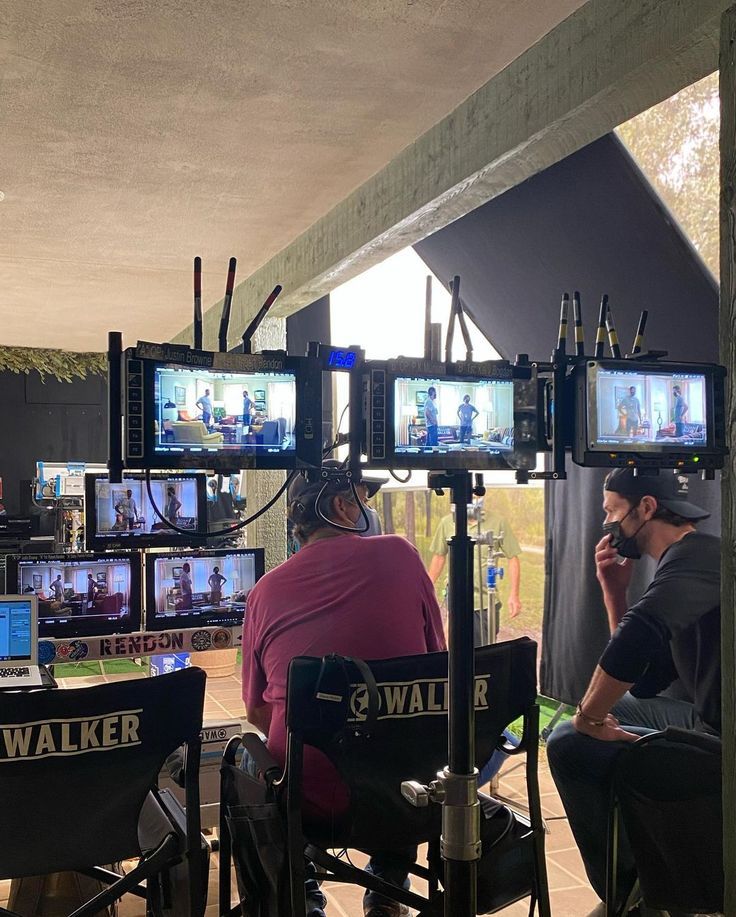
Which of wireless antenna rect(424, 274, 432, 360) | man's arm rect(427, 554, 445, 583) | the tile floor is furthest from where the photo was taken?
man's arm rect(427, 554, 445, 583)

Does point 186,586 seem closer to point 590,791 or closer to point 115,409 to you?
point 590,791

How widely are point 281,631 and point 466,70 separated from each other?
1914mm

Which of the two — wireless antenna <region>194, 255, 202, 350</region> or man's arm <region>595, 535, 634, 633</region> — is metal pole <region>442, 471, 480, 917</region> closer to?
wireless antenna <region>194, 255, 202, 350</region>

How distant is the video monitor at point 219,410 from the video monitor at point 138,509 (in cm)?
181

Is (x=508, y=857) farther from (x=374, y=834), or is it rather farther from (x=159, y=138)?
(x=159, y=138)

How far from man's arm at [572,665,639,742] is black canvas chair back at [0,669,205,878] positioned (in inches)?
42.6

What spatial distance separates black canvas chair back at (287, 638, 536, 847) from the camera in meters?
2.11

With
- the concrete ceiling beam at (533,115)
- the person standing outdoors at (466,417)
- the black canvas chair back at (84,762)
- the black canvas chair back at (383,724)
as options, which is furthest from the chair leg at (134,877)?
the concrete ceiling beam at (533,115)

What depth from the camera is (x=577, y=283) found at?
163 inches

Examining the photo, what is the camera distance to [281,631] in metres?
2.57

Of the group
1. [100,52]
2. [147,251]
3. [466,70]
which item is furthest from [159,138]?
[147,251]

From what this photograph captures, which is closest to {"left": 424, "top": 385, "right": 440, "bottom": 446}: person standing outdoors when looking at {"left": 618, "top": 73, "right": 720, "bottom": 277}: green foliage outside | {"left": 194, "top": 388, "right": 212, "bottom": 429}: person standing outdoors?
{"left": 194, "top": 388, "right": 212, "bottom": 429}: person standing outdoors

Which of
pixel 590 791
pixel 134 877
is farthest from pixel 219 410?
pixel 590 791

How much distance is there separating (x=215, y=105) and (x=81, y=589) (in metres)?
1.87
